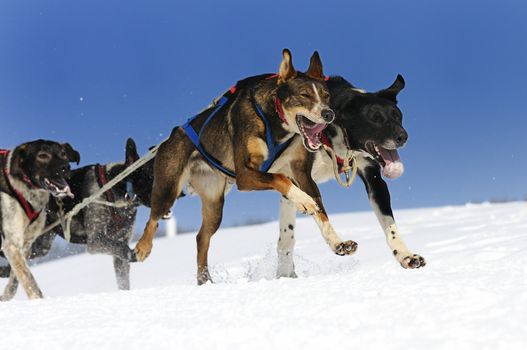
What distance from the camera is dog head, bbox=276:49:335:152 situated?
4.30 metres

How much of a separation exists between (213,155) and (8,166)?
6.26 ft

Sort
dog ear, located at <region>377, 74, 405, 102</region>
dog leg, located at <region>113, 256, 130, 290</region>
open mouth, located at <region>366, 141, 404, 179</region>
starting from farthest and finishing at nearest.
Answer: dog leg, located at <region>113, 256, 130, 290</region> → dog ear, located at <region>377, 74, 405, 102</region> → open mouth, located at <region>366, 141, 404, 179</region>

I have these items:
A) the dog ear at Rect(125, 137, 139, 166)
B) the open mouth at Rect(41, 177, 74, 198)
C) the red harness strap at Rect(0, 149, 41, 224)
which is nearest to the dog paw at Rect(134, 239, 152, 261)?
the open mouth at Rect(41, 177, 74, 198)

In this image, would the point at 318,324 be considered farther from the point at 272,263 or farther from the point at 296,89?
the point at 272,263

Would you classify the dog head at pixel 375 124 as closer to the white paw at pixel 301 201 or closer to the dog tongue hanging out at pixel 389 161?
the dog tongue hanging out at pixel 389 161

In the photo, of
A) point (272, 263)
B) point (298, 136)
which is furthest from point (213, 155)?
point (272, 263)

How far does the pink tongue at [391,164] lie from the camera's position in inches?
179

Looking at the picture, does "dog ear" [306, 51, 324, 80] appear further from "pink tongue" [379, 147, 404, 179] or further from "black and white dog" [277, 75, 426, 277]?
"pink tongue" [379, 147, 404, 179]

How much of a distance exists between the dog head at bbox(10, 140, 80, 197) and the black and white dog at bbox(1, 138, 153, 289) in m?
0.43

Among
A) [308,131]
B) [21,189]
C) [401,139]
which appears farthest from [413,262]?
[21,189]

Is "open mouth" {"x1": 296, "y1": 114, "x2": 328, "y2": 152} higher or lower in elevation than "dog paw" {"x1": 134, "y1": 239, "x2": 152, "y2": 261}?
higher

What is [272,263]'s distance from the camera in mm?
5898

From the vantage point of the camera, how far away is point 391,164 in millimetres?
4605

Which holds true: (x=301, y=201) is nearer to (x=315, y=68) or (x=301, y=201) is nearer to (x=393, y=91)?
(x=315, y=68)
